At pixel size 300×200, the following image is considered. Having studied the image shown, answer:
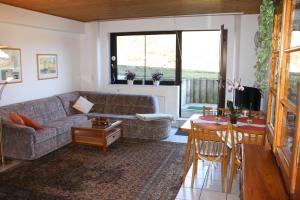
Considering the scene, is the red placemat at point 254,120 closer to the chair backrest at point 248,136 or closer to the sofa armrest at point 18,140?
the chair backrest at point 248,136

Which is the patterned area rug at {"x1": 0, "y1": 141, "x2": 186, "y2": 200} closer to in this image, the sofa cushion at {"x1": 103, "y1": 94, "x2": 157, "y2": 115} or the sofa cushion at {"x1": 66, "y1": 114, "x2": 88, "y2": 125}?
the sofa cushion at {"x1": 66, "y1": 114, "x2": 88, "y2": 125}

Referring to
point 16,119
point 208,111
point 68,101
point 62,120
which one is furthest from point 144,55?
point 16,119

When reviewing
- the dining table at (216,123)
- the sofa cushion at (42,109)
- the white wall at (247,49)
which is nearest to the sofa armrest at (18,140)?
the sofa cushion at (42,109)

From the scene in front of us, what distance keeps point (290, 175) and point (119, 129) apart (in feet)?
13.2

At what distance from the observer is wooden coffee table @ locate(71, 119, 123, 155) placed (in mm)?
4504

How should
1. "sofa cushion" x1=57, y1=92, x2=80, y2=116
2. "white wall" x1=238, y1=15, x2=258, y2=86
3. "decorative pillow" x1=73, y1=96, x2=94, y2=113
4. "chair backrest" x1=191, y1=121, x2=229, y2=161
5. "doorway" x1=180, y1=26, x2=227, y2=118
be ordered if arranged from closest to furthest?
"chair backrest" x1=191, y1=121, x2=229, y2=161 < "white wall" x1=238, y1=15, x2=258, y2=86 < "doorway" x1=180, y1=26, x2=227, y2=118 < "sofa cushion" x1=57, y1=92, x2=80, y2=116 < "decorative pillow" x1=73, y1=96, x2=94, y2=113

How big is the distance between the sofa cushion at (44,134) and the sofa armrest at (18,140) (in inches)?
3.5

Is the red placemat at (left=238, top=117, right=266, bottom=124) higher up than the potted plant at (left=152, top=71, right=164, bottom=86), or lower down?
lower down

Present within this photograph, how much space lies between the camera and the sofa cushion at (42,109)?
4699 mm

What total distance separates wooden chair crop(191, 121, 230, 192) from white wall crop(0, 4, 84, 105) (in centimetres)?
339

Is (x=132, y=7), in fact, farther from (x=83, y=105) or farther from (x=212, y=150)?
(x=212, y=150)

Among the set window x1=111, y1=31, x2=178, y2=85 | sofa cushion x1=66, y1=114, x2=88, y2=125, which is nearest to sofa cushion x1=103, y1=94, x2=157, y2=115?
sofa cushion x1=66, y1=114, x2=88, y2=125

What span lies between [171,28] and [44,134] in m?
3.43

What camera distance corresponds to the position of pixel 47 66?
569 cm
